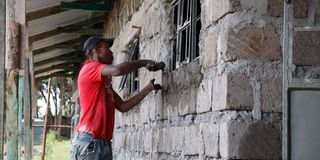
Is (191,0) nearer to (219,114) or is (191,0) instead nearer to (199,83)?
(199,83)

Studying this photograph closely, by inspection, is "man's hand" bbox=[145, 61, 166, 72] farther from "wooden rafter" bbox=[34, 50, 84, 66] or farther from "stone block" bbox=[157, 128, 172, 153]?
"wooden rafter" bbox=[34, 50, 84, 66]

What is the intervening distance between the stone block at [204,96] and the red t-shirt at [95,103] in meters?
1.12

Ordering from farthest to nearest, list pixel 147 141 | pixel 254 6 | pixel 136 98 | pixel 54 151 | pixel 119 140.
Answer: pixel 54 151 < pixel 119 140 < pixel 147 141 < pixel 136 98 < pixel 254 6

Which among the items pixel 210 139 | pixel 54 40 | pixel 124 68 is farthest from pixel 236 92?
pixel 54 40

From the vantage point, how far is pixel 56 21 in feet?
31.0

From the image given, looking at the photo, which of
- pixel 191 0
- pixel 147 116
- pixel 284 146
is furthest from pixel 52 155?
pixel 284 146

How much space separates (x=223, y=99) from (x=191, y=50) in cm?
104

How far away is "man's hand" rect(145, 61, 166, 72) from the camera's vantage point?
426 cm

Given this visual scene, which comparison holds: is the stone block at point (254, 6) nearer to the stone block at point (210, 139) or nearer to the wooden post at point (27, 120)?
the stone block at point (210, 139)

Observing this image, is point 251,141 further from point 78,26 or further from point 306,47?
point 78,26

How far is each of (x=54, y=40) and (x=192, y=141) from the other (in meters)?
7.87

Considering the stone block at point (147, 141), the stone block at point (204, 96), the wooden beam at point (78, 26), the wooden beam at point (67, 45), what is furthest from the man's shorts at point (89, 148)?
the wooden beam at point (67, 45)

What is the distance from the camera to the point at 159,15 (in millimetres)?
4918

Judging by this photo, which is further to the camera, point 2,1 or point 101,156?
point 101,156
